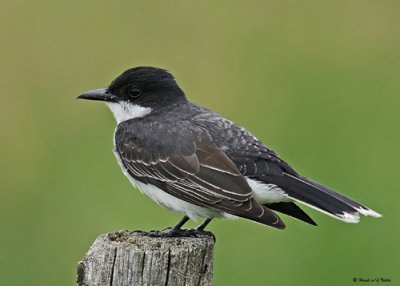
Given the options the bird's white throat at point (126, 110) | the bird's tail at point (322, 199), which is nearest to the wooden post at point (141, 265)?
the bird's tail at point (322, 199)

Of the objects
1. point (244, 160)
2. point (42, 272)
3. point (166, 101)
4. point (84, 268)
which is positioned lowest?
point (42, 272)

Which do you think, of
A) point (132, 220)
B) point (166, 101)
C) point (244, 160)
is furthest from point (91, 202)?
point (244, 160)

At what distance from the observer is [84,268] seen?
529 centimetres

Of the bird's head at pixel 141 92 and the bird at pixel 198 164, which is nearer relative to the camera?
the bird at pixel 198 164

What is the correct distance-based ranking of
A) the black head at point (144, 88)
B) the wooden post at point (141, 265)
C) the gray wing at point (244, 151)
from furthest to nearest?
1. the black head at point (144, 88)
2. the gray wing at point (244, 151)
3. the wooden post at point (141, 265)

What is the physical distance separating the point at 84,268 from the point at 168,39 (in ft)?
25.1

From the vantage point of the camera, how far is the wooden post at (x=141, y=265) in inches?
208

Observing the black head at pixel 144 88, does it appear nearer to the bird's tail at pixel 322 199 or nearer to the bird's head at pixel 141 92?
the bird's head at pixel 141 92

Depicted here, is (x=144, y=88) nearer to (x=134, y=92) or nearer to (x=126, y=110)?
(x=134, y=92)

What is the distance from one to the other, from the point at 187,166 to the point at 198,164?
100 mm

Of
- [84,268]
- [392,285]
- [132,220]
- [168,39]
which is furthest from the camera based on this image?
[168,39]

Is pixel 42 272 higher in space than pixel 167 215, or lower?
lower

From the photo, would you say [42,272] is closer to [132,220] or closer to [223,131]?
[132,220]

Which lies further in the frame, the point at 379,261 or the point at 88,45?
the point at 88,45
